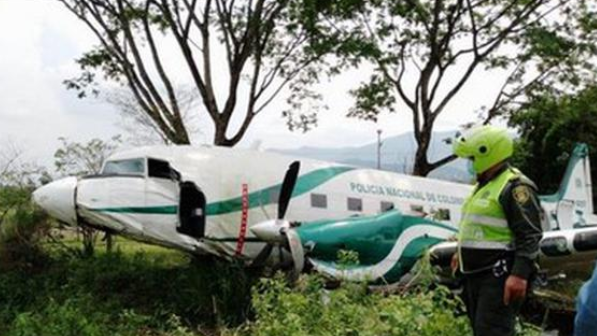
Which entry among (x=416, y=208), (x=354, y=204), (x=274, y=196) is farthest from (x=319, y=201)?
(x=416, y=208)

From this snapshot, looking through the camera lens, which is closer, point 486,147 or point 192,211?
point 486,147

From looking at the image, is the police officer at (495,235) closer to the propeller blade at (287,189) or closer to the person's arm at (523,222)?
the person's arm at (523,222)

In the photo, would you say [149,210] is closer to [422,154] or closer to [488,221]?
[488,221]

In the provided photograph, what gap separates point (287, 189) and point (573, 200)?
26.7 ft

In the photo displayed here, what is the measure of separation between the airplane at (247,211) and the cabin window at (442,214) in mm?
119

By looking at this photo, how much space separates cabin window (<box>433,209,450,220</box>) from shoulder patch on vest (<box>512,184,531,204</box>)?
787 cm

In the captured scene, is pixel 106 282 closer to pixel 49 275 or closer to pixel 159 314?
pixel 49 275

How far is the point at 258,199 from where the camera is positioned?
1221 centimetres

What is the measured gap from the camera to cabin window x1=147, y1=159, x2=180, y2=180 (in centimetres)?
1167

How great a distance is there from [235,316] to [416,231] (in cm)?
298

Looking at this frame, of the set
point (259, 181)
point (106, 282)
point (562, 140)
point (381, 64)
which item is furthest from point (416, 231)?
point (562, 140)

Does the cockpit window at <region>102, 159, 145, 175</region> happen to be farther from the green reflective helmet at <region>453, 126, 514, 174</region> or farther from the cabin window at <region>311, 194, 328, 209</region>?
the green reflective helmet at <region>453, 126, 514, 174</region>

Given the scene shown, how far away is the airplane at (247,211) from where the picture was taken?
10.6 meters

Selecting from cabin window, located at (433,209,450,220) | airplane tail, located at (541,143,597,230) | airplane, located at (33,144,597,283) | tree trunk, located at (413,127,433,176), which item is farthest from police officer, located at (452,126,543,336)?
tree trunk, located at (413,127,433,176)
